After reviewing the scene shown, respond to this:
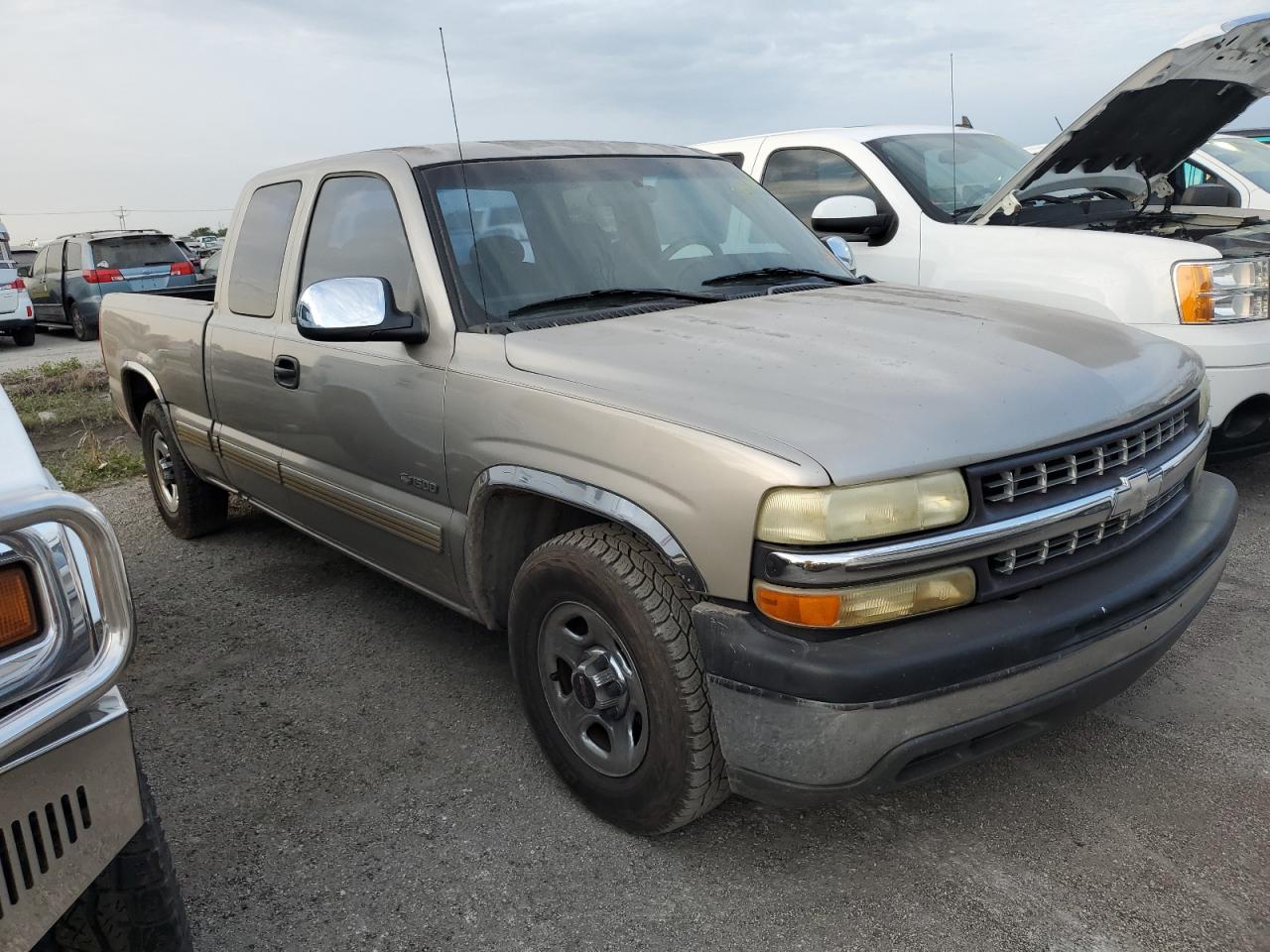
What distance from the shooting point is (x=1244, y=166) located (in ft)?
27.3

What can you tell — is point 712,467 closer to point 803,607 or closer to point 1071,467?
point 803,607

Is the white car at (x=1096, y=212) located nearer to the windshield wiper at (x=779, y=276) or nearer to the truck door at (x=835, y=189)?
the truck door at (x=835, y=189)

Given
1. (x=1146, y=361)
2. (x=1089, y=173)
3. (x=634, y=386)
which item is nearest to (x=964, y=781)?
(x=1146, y=361)

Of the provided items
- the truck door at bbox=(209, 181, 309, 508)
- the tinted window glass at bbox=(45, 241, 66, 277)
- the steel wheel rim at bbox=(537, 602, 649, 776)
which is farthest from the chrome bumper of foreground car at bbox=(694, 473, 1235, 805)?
the tinted window glass at bbox=(45, 241, 66, 277)

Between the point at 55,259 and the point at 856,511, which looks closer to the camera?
the point at 856,511

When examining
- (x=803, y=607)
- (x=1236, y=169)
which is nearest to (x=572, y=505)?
(x=803, y=607)

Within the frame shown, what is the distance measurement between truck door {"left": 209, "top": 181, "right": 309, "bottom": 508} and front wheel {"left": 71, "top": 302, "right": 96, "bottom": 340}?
14.5 meters

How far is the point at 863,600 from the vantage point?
6.97ft

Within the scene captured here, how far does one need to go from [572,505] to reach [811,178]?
13.6ft

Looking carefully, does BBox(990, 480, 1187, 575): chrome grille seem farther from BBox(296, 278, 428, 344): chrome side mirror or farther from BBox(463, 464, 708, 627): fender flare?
BBox(296, 278, 428, 344): chrome side mirror

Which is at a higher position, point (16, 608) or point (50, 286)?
point (50, 286)

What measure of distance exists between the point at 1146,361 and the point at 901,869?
146 cm

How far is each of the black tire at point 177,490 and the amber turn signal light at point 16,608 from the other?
145 inches

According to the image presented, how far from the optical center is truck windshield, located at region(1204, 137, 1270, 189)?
323 inches
